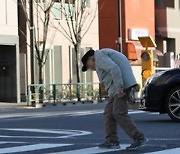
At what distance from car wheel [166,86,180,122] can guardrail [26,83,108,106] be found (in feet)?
48.9

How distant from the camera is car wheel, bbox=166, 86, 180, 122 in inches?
586

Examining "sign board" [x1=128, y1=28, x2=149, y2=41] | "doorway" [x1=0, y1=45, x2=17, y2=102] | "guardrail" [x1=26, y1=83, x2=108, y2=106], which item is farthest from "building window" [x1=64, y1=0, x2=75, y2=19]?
"sign board" [x1=128, y1=28, x2=149, y2=41]

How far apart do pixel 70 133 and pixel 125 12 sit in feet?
97.9

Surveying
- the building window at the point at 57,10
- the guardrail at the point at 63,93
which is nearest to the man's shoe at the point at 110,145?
the guardrail at the point at 63,93

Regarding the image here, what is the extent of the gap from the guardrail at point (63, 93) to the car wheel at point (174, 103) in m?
14.9

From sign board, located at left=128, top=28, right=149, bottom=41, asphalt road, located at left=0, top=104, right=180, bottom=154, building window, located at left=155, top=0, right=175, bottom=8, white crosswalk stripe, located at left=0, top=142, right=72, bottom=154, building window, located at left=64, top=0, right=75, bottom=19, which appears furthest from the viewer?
building window, located at left=155, top=0, right=175, bottom=8

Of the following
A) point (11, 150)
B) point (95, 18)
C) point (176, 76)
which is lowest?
point (11, 150)

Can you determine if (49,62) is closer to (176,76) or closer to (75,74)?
(75,74)

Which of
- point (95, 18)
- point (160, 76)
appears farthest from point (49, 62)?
point (160, 76)

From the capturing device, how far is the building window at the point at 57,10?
3672 cm

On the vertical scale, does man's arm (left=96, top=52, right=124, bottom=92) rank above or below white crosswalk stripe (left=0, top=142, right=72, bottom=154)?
above

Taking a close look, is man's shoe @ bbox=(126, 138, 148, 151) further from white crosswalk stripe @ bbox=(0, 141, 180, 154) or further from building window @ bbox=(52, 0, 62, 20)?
building window @ bbox=(52, 0, 62, 20)

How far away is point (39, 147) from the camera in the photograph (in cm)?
1095

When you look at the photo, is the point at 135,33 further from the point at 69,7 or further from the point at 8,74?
the point at 8,74
